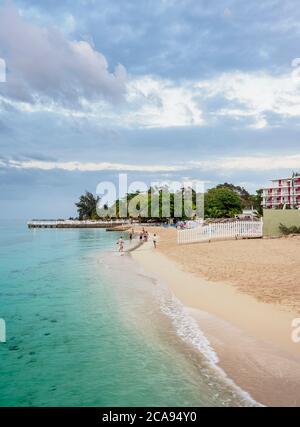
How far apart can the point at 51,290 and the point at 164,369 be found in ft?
38.2

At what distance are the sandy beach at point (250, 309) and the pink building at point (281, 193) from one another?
265 ft

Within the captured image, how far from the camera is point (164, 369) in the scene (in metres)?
8.70

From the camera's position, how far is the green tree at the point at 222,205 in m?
89.3

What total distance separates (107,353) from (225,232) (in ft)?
99.6

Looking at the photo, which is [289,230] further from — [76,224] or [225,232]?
[76,224]

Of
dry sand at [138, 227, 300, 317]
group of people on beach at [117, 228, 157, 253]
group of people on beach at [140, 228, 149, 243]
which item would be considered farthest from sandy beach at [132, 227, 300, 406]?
group of people on beach at [140, 228, 149, 243]

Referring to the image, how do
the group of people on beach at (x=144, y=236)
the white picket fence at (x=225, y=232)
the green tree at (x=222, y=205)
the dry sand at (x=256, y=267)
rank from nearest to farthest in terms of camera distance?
the dry sand at (x=256, y=267) < the white picket fence at (x=225, y=232) < the group of people on beach at (x=144, y=236) < the green tree at (x=222, y=205)

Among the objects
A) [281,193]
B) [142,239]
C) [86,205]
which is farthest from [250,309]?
[86,205]

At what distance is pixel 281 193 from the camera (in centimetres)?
10569

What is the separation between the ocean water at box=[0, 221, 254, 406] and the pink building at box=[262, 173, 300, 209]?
91.6 metres

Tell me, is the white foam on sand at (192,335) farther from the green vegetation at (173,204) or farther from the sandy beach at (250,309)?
the green vegetation at (173,204)

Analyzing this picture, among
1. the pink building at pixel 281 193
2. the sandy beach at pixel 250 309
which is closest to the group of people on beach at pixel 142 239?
the sandy beach at pixel 250 309

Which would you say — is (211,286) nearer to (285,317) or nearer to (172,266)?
(285,317)
